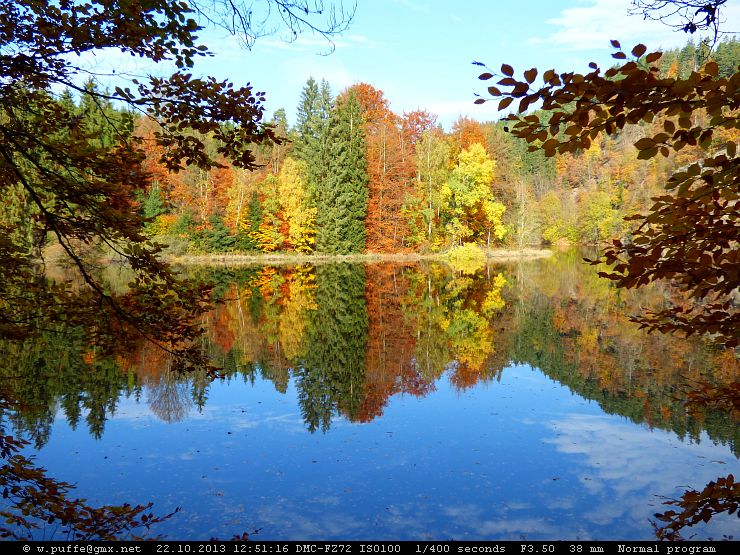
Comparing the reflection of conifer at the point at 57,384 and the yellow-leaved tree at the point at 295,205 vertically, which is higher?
the yellow-leaved tree at the point at 295,205

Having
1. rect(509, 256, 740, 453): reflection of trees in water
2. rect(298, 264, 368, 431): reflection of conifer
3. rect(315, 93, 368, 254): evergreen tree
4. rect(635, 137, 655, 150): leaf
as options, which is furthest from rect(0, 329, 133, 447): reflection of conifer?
rect(315, 93, 368, 254): evergreen tree

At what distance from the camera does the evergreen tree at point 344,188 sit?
41.8 metres

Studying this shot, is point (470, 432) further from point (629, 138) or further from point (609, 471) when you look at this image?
point (629, 138)

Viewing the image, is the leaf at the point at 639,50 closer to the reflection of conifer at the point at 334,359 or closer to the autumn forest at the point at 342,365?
the autumn forest at the point at 342,365

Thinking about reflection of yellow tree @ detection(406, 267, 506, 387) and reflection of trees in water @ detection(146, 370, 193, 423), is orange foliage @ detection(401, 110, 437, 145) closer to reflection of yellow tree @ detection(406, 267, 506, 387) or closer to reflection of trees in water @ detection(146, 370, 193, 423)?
reflection of yellow tree @ detection(406, 267, 506, 387)

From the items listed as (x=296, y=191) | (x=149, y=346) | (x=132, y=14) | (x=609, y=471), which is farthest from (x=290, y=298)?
(x=296, y=191)

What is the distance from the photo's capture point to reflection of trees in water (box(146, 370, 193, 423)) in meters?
9.54

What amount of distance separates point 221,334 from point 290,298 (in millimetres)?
6273

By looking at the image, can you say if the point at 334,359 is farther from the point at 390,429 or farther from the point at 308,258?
the point at 308,258

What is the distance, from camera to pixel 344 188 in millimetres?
41938

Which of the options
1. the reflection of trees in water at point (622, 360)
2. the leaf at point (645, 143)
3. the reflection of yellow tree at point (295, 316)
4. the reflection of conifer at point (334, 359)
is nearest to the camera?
the leaf at point (645, 143)

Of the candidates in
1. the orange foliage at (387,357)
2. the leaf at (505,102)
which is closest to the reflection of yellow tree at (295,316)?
the orange foliage at (387,357)

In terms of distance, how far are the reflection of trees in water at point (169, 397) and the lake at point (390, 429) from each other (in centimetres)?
5

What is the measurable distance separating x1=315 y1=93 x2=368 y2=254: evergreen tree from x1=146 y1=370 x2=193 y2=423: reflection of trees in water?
3094cm
